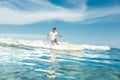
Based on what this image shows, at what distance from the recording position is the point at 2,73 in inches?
482

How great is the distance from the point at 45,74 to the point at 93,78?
8.30 feet

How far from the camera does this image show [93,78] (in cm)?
1228

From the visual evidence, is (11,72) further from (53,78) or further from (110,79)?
(110,79)

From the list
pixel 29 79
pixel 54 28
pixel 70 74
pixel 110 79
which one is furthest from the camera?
pixel 54 28

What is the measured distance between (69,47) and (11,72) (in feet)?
69.5

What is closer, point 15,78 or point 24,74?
point 15,78

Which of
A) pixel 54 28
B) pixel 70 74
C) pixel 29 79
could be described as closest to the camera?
pixel 29 79

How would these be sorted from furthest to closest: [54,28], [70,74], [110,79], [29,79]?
[54,28], [70,74], [110,79], [29,79]

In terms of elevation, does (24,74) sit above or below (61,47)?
below

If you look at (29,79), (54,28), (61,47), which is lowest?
(29,79)

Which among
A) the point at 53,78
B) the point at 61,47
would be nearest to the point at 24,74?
the point at 53,78

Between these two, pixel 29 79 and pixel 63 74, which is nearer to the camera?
pixel 29 79

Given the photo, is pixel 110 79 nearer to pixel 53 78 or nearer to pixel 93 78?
pixel 93 78

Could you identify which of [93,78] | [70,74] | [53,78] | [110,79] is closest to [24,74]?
[53,78]
